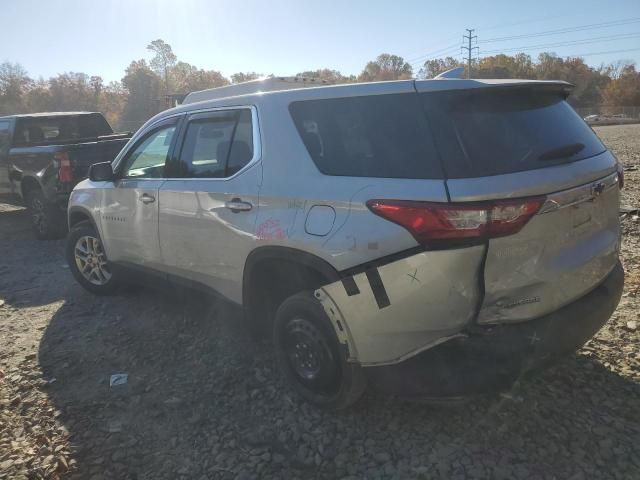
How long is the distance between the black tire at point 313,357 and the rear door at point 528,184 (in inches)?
31.7

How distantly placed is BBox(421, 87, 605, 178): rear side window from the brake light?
6.33m

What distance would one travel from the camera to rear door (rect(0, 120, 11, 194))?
844 cm

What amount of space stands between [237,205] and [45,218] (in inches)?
221

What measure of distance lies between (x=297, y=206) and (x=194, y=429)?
1403 mm

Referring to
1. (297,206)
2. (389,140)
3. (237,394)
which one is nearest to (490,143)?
(389,140)

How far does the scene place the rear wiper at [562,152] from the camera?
2.46 m

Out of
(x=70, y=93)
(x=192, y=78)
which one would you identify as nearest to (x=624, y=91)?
(x=192, y=78)

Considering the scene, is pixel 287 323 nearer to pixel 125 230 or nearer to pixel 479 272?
pixel 479 272

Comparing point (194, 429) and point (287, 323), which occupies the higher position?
point (287, 323)

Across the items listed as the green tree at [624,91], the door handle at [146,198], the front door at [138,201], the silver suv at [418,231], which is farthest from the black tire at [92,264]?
the green tree at [624,91]

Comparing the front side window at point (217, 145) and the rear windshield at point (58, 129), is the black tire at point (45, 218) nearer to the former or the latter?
the rear windshield at point (58, 129)

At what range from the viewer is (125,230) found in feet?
14.4

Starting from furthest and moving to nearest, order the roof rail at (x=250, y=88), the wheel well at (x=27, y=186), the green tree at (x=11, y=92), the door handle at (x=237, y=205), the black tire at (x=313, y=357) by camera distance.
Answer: the green tree at (x=11, y=92) < the wheel well at (x=27, y=186) < the roof rail at (x=250, y=88) < the door handle at (x=237, y=205) < the black tire at (x=313, y=357)

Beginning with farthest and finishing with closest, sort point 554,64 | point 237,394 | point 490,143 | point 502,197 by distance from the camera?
point 554,64 → point 237,394 → point 490,143 → point 502,197
